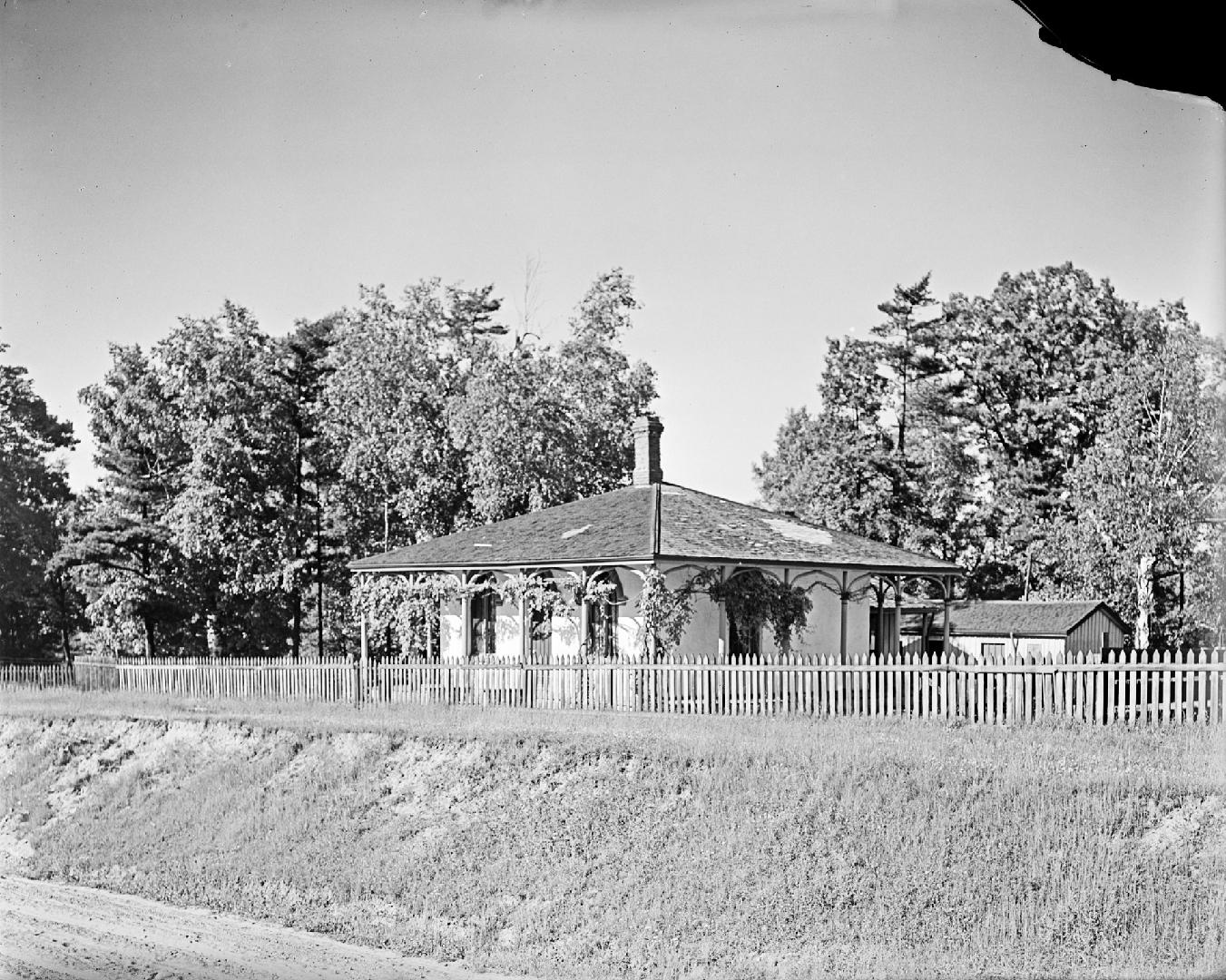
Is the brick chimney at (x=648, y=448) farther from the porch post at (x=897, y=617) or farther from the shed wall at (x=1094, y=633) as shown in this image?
the shed wall at (x=1094, y=633)

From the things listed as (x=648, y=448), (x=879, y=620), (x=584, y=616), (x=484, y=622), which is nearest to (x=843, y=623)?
(x=879, y=620)

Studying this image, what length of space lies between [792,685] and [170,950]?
9525 mm

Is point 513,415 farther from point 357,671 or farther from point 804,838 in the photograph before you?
point 804,838

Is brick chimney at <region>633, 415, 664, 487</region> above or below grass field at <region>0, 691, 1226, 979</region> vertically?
above

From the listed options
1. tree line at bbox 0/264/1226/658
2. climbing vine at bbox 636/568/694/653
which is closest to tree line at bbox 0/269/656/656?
tree line at bbox 0/264/1226/658

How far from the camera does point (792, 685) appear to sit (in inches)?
762

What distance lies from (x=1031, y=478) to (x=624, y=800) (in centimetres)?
3015

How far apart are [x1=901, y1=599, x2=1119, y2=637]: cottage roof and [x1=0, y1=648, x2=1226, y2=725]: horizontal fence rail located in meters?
8.82

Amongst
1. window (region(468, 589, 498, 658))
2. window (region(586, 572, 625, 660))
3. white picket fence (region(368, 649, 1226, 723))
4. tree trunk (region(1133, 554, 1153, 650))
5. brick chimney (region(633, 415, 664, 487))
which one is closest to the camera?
white picket fence (region(368, 649, 1226, 723))

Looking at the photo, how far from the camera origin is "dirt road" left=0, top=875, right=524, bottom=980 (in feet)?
40.3

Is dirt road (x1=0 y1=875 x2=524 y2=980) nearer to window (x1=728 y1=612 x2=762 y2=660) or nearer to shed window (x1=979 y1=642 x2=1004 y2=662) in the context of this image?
window (x1=728 y1=612 x2=762 y2=660)

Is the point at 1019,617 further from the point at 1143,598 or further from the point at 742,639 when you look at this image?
the point at 742,639

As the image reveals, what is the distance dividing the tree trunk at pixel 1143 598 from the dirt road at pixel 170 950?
2496 centimetres

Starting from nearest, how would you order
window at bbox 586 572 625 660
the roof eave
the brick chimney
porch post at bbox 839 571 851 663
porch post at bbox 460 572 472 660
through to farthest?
the roof eave, window at bbox 586 572 625 660, porch post at bbox 839 571 851 663, porch post at bbox 460 572 472 660, the brick chimney
